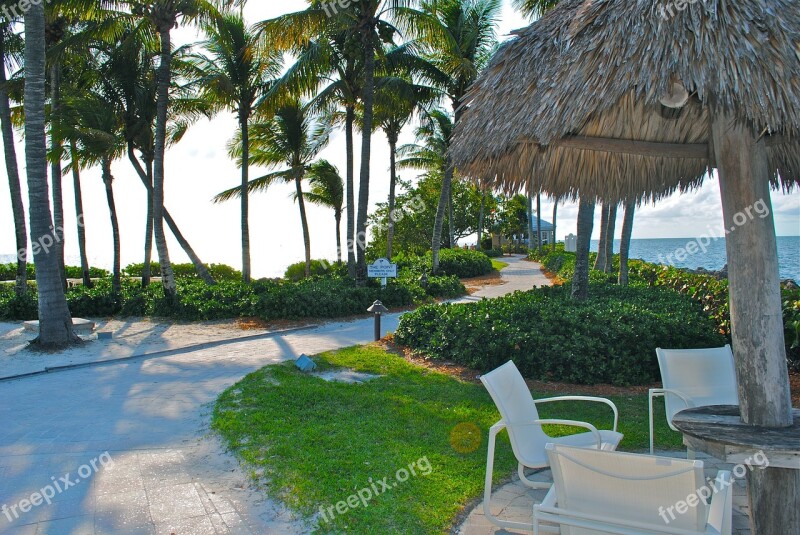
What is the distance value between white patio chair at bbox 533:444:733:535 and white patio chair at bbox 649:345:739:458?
240cm

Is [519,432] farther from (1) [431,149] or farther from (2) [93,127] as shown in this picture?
(1) [431,149]

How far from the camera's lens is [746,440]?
117 inches

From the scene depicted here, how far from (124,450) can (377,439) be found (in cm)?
218

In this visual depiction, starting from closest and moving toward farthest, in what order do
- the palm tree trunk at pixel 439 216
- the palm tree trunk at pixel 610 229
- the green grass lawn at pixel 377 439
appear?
the green grass lawn at pixel 377 439 → the palm tree trunk at pixel 610 229 → the palm tree trunk at pixel 439 216

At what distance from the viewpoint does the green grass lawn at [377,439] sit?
3.99m

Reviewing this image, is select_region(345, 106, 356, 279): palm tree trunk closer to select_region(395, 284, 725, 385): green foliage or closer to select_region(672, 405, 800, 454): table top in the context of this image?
select_region(395, 284, 725, 385): green foliage

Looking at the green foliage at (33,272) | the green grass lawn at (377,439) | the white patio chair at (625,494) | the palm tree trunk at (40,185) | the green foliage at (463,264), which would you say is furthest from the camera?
the green foliage at (463,264)

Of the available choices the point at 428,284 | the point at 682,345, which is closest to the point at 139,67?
the point at 428,284

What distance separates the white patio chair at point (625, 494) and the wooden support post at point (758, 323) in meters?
0.65

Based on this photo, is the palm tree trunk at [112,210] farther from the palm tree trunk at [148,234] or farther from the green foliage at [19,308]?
the green foliage at [19,308]

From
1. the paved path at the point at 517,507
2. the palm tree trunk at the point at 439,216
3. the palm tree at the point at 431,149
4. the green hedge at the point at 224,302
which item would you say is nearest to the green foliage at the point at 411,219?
the palm tree at the point at 431,149

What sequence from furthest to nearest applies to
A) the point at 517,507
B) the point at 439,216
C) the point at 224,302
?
the point at 439,216 < the point at 224,302 < the point at 517,507

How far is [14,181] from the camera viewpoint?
13.9 metres

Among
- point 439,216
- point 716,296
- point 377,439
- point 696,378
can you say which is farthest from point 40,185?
point 439,216
